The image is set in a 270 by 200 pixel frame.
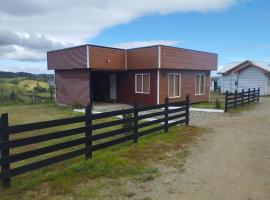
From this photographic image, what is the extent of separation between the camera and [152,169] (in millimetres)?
5398

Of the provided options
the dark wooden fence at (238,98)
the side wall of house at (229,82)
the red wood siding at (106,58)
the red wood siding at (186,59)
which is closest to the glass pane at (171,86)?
the red wood siding at (186,59)

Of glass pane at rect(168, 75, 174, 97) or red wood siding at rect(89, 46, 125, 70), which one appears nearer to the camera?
red wood siding at rect(89, 46, 125, 70)

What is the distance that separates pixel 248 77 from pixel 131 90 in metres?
18.7

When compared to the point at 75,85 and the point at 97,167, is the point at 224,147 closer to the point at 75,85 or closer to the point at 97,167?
the point at 97,167

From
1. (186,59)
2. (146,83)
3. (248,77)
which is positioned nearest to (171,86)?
(146,83)

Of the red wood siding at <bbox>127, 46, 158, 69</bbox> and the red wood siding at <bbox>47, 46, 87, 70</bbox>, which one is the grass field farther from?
the red wood siding at <bbox>127, 46, 158, 69</bbox>

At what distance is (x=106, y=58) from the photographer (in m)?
17.2

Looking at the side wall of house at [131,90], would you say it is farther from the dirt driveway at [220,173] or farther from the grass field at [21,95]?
the dirt driveway at [220,173]

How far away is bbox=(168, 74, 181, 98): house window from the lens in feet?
58.8

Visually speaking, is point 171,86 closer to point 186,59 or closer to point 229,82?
point 186,59

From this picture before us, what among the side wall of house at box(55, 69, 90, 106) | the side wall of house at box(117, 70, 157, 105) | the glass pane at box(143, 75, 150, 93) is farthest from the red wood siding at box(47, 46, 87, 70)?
the glass pane at box(143, 75, 150, 93)

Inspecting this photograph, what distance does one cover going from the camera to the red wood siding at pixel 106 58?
1645cm

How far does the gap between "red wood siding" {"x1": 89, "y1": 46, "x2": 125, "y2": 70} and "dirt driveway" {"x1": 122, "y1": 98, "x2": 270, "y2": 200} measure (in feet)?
32.2

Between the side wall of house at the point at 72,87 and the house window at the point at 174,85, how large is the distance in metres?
5.40
